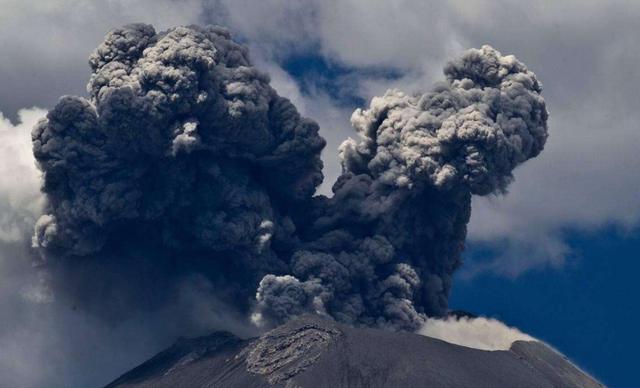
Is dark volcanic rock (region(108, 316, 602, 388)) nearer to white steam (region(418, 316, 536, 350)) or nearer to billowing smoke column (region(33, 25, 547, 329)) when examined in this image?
billowing smoke column (region(33, 25, 547, 329))

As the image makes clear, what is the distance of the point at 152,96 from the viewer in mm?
105062

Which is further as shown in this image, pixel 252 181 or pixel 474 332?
pixel 474 332

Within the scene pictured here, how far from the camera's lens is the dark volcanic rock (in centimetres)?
10206

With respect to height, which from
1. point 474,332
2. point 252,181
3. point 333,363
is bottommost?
point 333,363

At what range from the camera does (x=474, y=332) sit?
117m

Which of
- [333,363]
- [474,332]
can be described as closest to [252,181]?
[333,363]

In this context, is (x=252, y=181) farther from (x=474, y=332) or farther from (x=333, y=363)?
(x=474, y=332)

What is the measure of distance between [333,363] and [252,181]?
13.1 meters

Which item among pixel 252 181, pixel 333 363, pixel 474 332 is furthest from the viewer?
pixel 474 332

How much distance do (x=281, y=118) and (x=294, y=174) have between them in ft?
12.2

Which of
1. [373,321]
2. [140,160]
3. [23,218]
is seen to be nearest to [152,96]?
[140,160]

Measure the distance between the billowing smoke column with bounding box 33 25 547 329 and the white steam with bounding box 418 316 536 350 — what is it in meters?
1.59

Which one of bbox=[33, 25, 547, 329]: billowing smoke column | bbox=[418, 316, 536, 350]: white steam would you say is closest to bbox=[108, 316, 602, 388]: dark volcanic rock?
bbox=[33, 25, 547, 329]: billowing smoke column

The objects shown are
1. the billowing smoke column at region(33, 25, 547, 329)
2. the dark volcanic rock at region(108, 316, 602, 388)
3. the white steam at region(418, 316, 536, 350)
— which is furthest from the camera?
the white steam at region(418, 316, 536, 350)
